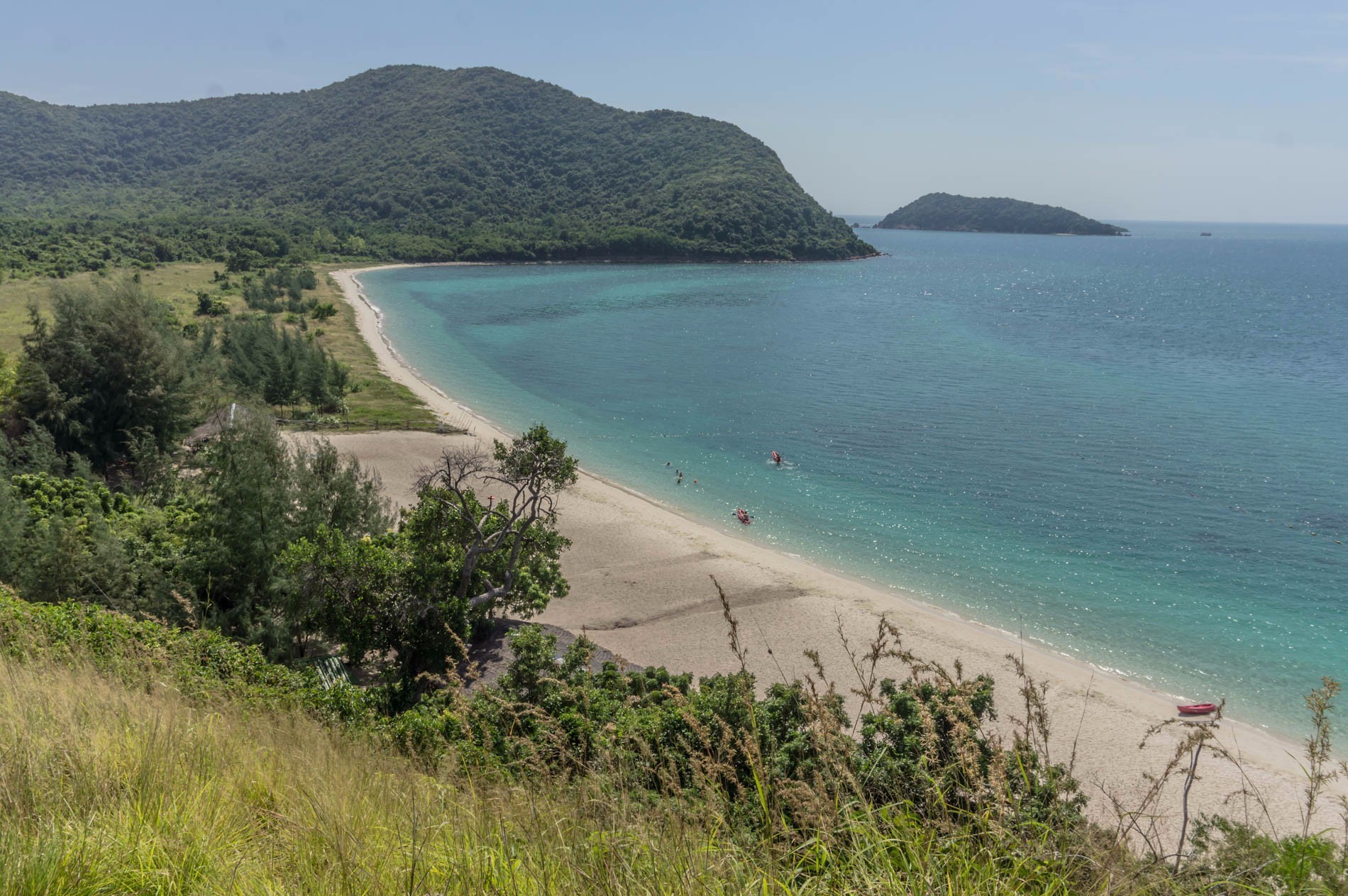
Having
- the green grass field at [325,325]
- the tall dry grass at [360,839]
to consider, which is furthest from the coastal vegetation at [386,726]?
the green grass field at [325,325]

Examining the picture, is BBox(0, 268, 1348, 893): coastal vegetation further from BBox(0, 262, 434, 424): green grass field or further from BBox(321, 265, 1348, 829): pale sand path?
BBox(0, 262, 434, 424): green grass field

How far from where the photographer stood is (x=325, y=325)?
185 ft

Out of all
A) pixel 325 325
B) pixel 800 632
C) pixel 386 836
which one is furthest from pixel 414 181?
pixel 386 836

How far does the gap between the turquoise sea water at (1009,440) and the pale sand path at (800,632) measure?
4.73ft

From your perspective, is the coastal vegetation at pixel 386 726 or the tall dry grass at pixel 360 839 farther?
the coastal vegetation at pixel 386 726

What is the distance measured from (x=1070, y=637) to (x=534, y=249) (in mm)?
109565

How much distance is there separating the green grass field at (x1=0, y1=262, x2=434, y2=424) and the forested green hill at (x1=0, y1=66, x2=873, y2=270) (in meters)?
12.6

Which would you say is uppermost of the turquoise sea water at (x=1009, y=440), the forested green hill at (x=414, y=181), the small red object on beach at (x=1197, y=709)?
the forested green hill at (x=414, y=181)

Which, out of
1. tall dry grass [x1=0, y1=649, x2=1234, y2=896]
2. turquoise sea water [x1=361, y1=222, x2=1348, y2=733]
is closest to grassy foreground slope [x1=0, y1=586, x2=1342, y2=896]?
tall dry grass [x1=0, y1=649, x2=1234, y2=896]

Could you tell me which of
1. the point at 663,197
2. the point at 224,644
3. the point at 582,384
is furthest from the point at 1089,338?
the point at 663,197

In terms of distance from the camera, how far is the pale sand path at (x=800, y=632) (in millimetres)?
13609

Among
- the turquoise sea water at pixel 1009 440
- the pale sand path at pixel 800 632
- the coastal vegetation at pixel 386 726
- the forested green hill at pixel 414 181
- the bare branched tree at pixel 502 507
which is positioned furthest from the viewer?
the forested green hill at pixel 414 181

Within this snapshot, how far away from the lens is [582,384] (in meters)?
45.4

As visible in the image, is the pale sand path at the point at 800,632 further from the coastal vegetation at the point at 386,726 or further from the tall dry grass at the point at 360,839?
the tall dry grass at the point at 360,839
